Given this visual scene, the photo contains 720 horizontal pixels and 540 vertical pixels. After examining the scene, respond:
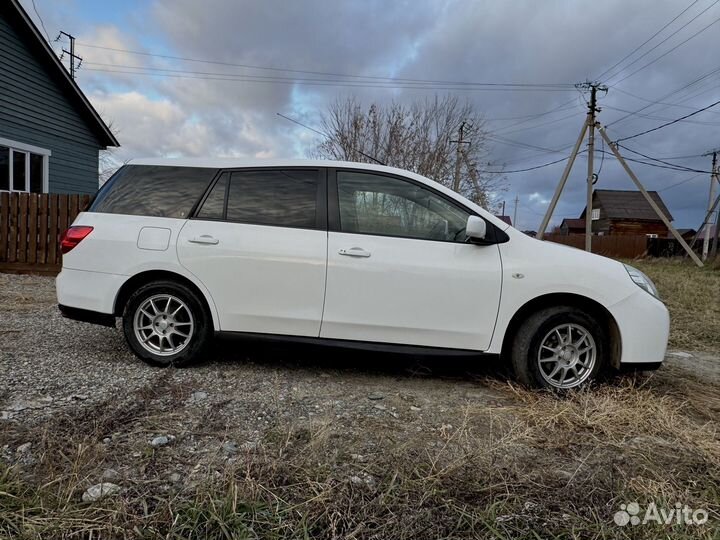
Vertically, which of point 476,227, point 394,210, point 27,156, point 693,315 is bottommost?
point 693,315

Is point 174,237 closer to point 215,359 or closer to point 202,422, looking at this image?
point 215,359

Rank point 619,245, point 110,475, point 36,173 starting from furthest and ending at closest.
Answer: point 619,245 < point 36,173 < point 110,475

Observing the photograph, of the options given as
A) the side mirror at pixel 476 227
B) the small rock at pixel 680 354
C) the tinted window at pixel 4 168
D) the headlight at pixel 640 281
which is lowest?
the small rock at pixel 680 354

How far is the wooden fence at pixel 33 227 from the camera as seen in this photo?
8.66 meters

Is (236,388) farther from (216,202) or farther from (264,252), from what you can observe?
(216,202)

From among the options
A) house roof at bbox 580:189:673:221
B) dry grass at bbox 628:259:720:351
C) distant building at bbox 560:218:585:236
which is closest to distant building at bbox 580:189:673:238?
house roof at bbox 580:189:673:221

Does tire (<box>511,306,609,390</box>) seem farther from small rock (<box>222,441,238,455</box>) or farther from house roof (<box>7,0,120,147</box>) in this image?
house roof (<box>7,0,120,147</box>)

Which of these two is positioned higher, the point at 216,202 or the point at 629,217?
the point at 629,217

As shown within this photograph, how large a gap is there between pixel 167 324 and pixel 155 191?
1.13 m

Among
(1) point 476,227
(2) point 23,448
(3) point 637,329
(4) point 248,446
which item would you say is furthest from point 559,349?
(2) point 23,448

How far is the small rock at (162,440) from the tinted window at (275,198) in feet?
5.66

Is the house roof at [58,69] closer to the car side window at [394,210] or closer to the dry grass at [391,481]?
the car side window at [394,210]

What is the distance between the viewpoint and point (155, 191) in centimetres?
370

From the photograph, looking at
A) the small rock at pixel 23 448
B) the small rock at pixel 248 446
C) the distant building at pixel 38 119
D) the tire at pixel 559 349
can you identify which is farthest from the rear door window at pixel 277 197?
the distant building at pixel 38 119
